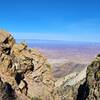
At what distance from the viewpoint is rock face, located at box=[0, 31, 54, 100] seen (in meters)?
56.3

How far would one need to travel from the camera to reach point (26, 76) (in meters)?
73.2

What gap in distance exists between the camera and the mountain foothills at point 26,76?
54.3 m

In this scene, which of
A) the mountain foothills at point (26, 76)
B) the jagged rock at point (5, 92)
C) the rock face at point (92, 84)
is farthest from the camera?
the rock face at point (92, 84)

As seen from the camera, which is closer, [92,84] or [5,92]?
[5,92]

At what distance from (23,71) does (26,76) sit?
8512 mm

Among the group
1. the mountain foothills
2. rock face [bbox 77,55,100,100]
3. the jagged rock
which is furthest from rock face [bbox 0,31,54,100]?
rock face [bbox 77,55,100,100]

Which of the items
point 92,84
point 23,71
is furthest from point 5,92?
point 92,84

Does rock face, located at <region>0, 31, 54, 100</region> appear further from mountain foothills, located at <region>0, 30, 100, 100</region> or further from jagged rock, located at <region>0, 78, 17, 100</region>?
jagged rock, located at <region>0, 78, 17, 100</region>

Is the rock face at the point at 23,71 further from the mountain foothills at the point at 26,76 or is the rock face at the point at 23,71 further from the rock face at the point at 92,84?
the rock face at the point at 92,84

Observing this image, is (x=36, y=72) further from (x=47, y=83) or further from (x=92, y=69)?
(x=92, y=69)

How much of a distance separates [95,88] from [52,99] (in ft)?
47.9

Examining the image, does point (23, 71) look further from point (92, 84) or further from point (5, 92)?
point (92, 84)

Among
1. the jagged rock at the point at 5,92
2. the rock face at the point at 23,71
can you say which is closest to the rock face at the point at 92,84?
the rock face at the point at 23,71

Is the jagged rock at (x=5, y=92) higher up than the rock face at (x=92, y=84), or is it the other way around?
the jagged rock at (x=5, y=92)
